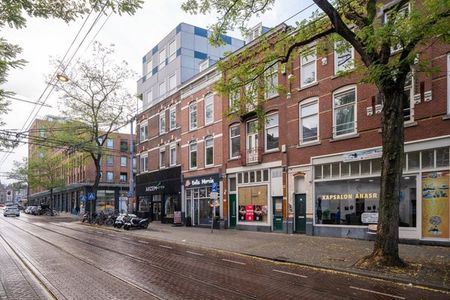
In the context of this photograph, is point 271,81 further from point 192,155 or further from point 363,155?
point 192,155

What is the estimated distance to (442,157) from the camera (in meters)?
16.3

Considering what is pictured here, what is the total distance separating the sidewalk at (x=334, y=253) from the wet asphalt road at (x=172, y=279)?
23.4 inches

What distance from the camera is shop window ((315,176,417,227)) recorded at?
17375mm

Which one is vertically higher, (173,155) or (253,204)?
(173,155)

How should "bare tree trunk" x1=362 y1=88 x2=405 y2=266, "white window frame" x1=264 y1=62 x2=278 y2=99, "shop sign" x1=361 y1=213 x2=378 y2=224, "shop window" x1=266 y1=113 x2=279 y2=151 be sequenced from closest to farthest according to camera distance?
"bare tree trunk" x1=362 y1=88 x2=405 y2=266, "white window frame" x1=264 y1=62 x2=278 y2=99, "shop sign" x1=361 y1=213 x2=378 y2=224, "shop window" x1=266 y1=113 x2=279 y2=151

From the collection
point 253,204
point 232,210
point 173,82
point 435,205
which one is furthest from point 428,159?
point 173,82

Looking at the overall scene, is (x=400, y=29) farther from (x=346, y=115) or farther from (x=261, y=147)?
(x=261, y=147)

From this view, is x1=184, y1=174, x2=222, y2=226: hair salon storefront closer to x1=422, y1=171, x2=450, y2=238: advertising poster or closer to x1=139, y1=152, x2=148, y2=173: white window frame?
x1=139, y1=152, x2=148, y2=173: white window frame

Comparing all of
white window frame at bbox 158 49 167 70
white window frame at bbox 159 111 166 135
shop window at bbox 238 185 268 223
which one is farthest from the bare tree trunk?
white window frame at bbox 158 49 167 70

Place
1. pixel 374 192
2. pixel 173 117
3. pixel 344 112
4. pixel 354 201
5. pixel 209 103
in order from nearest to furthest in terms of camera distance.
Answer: pixel 374 192, pixel 354 201, pixel 344 112, pixel 209 103, pixel 173 117

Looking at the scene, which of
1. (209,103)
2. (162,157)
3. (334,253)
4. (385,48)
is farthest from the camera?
(162,157)

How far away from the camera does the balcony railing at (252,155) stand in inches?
1013

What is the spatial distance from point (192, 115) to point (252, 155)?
9348 millimetres

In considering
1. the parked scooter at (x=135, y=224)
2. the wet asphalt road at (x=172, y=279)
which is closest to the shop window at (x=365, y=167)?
the wet asphalt road at (x=172, y=279)
